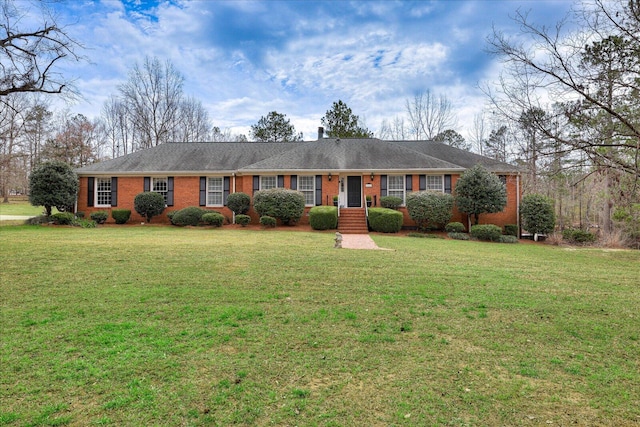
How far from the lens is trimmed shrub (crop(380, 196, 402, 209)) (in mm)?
17484

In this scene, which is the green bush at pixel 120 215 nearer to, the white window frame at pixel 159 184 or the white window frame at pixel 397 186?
the white window frame at pixel 159 184

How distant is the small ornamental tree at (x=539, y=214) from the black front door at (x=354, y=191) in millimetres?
8358

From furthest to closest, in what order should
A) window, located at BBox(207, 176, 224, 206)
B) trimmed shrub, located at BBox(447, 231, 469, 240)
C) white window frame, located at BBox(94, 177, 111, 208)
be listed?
white window frame, located at BBox(94, 177, 111, 208) < window, located at BBox(207, 176, 224, 206) < trimmed shrub, located at BBox(447, 231, 469, 240)

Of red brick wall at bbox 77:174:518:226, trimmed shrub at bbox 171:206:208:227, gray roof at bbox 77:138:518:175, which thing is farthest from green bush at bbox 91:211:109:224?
trimmed shrub at bbox 171:206:208:227

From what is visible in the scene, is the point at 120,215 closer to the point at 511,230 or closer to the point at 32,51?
the point at 32,51

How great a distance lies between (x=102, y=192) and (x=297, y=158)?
11877mm

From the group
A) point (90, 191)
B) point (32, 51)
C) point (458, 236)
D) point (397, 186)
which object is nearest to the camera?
point (32, 51)

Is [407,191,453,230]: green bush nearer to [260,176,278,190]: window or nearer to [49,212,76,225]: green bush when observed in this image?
[260,176,278,190]: window

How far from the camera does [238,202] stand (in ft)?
57.9

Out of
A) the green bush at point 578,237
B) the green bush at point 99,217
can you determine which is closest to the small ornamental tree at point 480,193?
the green bush at point 578,237

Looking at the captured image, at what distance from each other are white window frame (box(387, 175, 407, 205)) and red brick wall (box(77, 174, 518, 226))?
1.78ft

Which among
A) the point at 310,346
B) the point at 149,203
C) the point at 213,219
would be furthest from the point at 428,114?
the point at 310,346

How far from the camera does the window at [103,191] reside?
19.3 m

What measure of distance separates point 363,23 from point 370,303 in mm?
13158
